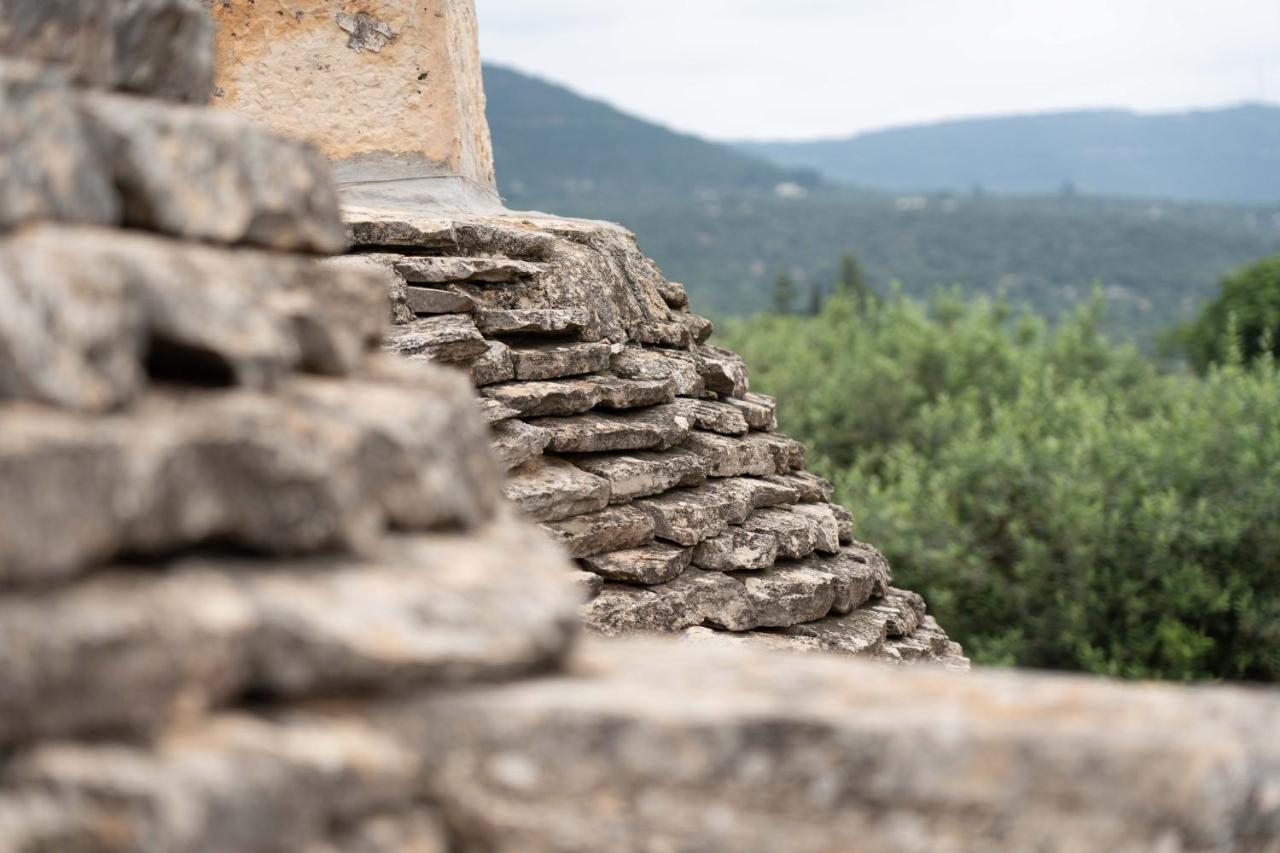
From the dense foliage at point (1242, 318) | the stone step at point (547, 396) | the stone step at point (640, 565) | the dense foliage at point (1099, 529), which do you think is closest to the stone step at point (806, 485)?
the stone step at point (640, 565)

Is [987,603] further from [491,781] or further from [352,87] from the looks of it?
[491,781]

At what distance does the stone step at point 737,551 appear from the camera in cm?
505

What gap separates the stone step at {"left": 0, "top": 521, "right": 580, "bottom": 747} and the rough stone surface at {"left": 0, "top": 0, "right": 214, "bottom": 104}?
87cm

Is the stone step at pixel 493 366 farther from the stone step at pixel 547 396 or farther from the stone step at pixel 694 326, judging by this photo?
the stone step at pixel 694 326

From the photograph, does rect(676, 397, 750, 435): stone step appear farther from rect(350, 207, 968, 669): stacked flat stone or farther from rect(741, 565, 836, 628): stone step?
rect(741, 565, 836, 628): stone step

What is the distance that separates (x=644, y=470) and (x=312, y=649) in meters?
3.29

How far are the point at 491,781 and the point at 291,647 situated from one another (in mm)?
330

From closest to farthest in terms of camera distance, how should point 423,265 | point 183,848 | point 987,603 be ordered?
point 183,848 < point 423,265 < point 987,603

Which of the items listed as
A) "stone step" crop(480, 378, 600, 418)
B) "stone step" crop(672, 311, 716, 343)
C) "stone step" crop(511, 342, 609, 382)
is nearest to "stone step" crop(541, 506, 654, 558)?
"stone step" crop(480, 378, 600, 418)

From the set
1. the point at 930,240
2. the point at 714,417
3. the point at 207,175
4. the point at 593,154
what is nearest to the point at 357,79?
the point at 714,417

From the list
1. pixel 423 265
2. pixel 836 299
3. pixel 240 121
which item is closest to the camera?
pixel 240 121

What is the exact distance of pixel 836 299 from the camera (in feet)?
79.8

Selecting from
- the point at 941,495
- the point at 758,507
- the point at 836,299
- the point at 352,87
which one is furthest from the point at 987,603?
the point at 836,299

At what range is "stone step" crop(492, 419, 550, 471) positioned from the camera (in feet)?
15.3
